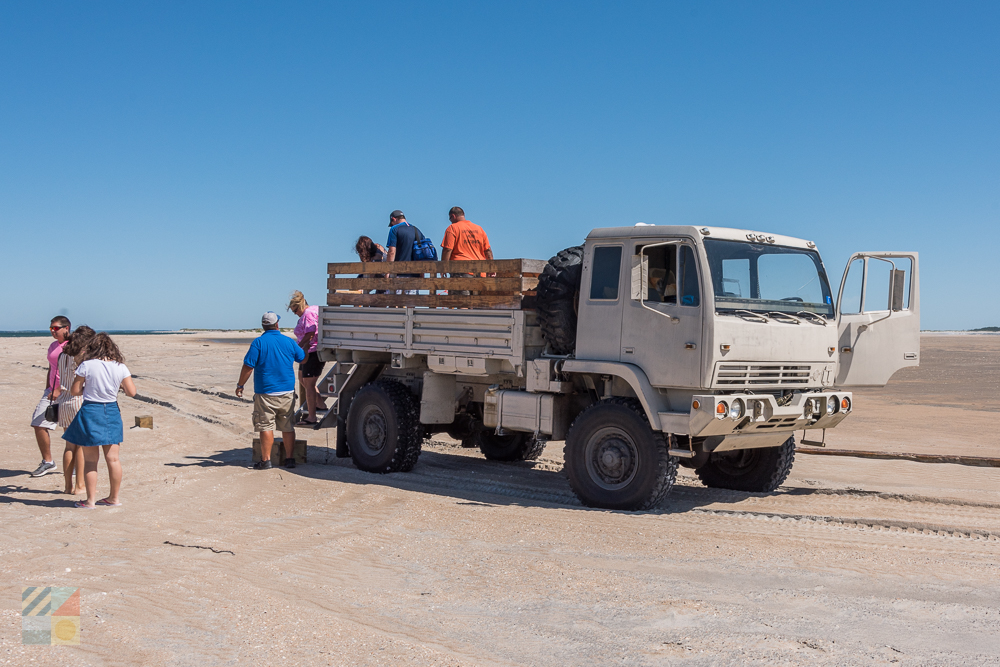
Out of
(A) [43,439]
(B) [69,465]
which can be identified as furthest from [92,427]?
(A) [43,439]

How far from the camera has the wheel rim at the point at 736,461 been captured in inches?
388

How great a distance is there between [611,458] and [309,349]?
517 cm

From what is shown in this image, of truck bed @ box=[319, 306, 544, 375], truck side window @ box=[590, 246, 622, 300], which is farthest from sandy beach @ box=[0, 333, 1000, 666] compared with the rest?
truck side window @ box=[590, 246, 622, 300]

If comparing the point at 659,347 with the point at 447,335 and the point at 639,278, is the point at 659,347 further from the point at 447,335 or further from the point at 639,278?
the point at 447,335

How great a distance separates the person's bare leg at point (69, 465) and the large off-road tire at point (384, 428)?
11.1ft

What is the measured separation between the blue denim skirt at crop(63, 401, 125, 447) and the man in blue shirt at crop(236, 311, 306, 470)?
7.71 ft

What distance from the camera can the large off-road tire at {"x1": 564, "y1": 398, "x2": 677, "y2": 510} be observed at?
8.43m

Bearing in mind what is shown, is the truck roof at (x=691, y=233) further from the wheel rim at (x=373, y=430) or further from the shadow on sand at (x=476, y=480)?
the wheel rim at (x=373, y=430)

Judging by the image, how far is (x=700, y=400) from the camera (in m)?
8.03

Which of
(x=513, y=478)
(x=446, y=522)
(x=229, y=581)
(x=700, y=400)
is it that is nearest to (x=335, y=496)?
(x=446, y=522)

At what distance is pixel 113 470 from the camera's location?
8.37 metres

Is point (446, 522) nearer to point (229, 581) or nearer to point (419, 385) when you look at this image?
point (229, 581)

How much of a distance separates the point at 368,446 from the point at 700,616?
6461mm


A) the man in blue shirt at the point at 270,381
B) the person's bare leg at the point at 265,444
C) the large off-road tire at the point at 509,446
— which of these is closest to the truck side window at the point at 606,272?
the large off-road tire at the point at 509,446
